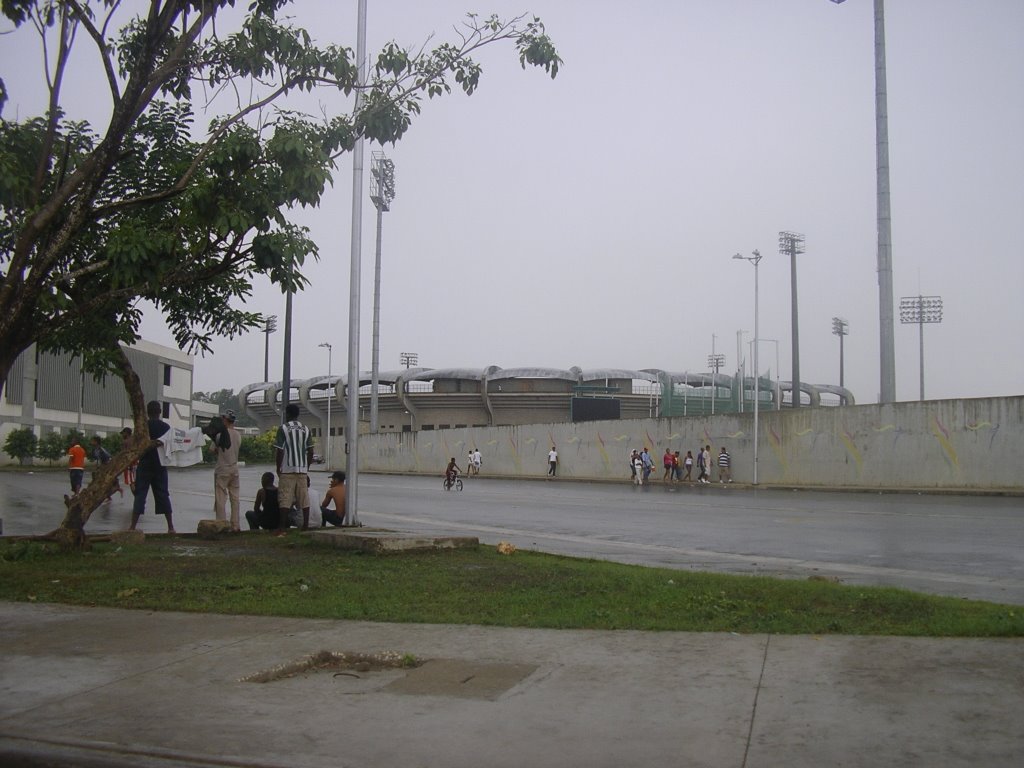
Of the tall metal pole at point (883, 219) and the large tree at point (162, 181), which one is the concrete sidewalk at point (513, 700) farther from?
the tall metal pole at point (883, 219)

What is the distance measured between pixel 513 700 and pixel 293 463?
8.15 m

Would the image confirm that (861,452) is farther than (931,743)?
Yes

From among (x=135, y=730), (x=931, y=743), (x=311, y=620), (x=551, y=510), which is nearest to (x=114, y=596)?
(x=311, y=620)

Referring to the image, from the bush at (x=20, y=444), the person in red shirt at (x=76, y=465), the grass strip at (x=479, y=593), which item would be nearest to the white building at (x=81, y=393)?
the bush at (x=20, y=444)

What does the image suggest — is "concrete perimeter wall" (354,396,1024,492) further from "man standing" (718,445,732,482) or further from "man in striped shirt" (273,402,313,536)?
"man in striped shirt" (273,402,313,536)

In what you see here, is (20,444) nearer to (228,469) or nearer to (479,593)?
(228,469)

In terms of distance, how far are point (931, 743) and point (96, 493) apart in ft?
31.2

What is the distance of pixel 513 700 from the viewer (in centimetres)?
529

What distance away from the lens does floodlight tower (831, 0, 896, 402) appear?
1303 inches

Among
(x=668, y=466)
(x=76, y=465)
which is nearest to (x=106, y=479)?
(x=76, y=465)

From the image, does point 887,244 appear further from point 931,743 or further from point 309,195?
point 931,743

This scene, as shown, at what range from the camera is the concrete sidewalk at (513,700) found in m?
4.45

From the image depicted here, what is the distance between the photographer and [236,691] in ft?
18.2

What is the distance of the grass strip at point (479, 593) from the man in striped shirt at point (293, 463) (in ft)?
6.25
